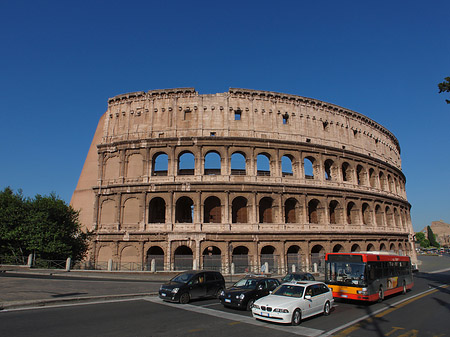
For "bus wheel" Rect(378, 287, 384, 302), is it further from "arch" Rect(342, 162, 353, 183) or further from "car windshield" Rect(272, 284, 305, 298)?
"arch" Rect(342, 162, 353, 183)

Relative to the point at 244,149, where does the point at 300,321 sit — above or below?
below

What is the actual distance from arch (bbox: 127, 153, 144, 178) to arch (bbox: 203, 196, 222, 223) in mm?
7877

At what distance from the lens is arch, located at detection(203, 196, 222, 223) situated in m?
31.9

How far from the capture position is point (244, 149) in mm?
31609

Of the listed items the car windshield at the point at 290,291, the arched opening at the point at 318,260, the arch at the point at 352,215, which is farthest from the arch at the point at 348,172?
the car windshield at the point at 290,291

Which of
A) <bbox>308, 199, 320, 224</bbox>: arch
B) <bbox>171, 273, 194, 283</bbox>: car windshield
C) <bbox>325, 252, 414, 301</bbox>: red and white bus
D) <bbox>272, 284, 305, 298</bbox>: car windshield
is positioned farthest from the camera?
<bbox>308, 199, 320, 224</bbox>: arch

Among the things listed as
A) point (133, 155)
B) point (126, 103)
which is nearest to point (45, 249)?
point (133, 155)

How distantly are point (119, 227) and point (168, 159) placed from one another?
8.49 meters

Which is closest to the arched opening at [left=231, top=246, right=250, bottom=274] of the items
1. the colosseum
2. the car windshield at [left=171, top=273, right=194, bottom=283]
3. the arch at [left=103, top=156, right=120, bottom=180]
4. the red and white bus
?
the colosseum

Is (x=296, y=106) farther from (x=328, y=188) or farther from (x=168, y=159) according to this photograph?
(x=168, y=159)

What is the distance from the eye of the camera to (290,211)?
3366cm

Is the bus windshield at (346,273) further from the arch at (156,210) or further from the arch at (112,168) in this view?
the arch at (112,168)

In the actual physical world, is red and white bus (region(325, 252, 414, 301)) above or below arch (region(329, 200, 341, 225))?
below

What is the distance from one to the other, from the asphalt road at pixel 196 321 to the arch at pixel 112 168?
2105 centimetres
